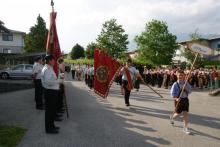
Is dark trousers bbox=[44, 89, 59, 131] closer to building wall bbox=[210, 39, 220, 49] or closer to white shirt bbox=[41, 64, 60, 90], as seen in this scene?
white shirt bbox=[41, 64, 60, 90]

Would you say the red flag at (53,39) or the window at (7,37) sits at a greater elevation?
the window at (7,37)

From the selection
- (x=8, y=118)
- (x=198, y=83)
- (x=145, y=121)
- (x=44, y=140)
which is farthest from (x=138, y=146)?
(x=198, y=83)

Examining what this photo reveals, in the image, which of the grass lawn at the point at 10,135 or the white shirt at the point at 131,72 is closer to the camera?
the grass lawn at the point at 10,135

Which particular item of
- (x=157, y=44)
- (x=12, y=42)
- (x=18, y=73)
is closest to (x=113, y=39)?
(x=157, y=44)

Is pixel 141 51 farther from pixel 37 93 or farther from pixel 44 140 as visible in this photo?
pixel 44 140

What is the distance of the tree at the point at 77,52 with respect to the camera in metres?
87.0

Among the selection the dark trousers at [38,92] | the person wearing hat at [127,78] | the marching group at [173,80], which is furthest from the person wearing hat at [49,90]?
the person wearing hat at [127,78]

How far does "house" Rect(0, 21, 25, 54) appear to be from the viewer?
61094mm

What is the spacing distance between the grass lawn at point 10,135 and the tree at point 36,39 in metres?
53.5

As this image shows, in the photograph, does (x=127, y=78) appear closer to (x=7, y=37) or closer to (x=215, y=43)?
(x=7, y=37)

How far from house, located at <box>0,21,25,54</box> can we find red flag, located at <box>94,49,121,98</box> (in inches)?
1977

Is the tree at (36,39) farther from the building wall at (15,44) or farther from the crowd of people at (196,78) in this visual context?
the crowd of people at (196,78)

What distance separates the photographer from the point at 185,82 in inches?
375

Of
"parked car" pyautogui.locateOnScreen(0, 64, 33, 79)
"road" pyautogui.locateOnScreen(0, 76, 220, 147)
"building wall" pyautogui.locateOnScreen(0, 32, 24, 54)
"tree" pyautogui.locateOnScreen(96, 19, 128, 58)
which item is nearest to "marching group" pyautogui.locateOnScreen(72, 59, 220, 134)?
Result: "road" pyautogui.locateOnScreen(0, 76, 220, 147)
